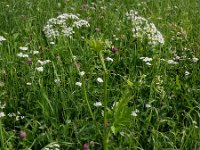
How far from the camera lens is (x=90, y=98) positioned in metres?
2.70

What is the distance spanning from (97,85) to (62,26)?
0.88 metres

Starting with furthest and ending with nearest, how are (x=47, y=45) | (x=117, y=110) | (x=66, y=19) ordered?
(x=66, y=19) → (x=47, y=45) → (x=117, y=110)

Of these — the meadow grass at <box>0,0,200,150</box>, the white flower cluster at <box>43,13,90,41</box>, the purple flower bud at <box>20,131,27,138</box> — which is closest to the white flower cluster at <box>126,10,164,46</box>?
the meadow grass at <box>0,0,200,150</box>

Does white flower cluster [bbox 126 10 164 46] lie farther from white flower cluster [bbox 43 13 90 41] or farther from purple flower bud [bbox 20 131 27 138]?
purple flower bud [bbox 20 131 27 138]

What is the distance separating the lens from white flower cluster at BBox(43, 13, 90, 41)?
3461 millimetres

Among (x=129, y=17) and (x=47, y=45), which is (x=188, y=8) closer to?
(x=129, y=17)

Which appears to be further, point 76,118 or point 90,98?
point 90,98

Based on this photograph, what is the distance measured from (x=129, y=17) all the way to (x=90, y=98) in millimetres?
1349

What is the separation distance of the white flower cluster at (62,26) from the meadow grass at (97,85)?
60 mm

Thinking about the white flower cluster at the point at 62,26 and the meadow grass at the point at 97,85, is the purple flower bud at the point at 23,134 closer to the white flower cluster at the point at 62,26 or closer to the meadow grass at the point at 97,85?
the meadow grass at the point at 97,85

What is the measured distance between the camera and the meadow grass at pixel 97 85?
2.29 meters

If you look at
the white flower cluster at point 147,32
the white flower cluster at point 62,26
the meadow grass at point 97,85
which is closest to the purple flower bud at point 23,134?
the meadow grass at point 97,85

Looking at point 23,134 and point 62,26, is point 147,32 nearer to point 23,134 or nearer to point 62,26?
point 62,26

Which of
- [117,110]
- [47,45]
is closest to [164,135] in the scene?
[117,110]
